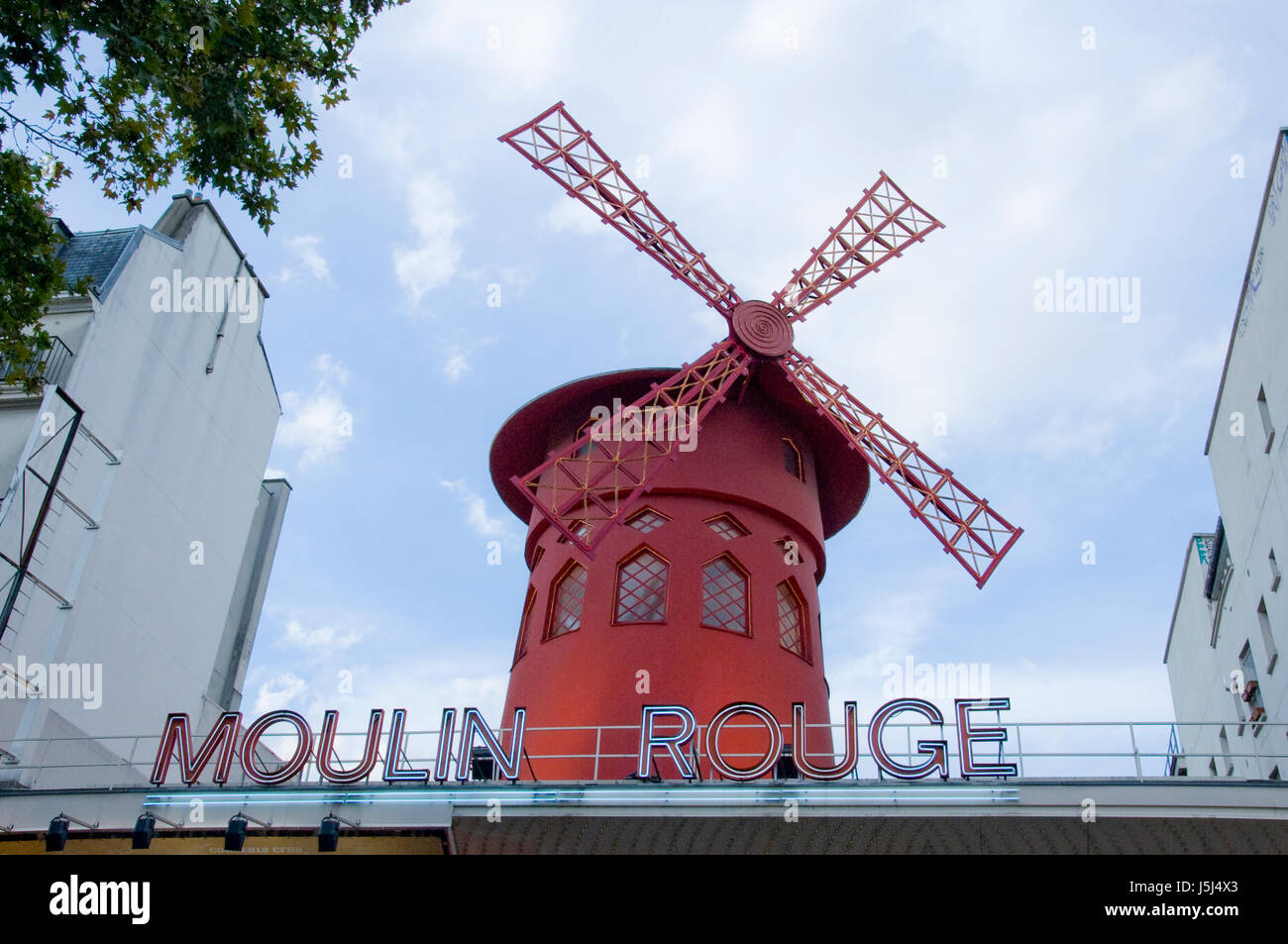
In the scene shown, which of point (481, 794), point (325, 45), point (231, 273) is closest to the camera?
point (325, 45)

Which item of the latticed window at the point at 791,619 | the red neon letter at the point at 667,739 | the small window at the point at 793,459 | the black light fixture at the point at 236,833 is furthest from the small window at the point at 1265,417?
the black light fixture at the point at 236,833

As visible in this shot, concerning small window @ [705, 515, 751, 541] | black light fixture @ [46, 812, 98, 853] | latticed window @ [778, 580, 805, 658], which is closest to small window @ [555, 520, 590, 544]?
small window @ [705, 515, 751, 541]

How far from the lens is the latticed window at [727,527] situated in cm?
1097

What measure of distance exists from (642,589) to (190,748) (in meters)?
3.96

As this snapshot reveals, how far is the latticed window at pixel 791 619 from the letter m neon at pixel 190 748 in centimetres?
477

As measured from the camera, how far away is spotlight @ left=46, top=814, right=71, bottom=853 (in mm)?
8086

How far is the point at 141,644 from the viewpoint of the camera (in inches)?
486

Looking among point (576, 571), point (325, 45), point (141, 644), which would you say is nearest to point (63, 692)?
point (141, 644)

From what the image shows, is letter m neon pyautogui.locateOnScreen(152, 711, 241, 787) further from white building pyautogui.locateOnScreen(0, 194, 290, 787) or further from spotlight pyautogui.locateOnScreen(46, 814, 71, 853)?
white building pyautogui.locateOnScreen(0, 194, 290, 787)

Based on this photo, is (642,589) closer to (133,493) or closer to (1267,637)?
(133,493)

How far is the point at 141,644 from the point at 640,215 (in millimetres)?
6892

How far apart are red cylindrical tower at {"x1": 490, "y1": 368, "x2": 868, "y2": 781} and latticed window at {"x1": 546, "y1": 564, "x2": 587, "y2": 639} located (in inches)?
0.5
